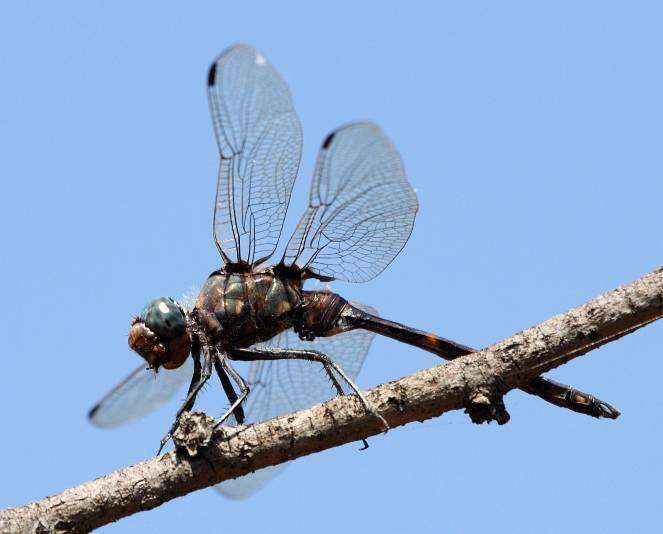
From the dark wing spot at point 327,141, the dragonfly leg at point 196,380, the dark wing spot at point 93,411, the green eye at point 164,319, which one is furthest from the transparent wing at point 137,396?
the dark wing spot at point 327,141

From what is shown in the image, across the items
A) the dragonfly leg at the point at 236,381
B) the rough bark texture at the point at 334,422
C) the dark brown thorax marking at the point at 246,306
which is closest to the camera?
the rough bark texture at the point at 334,422

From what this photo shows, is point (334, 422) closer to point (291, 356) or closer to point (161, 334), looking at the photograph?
point (291, 356)

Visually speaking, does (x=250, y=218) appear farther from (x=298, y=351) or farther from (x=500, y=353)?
(x=500, y=353)

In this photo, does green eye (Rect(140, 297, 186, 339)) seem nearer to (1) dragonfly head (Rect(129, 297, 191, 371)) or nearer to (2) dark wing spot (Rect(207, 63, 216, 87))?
(1) dragonfly head (Rect(129, 297, 191, 371))

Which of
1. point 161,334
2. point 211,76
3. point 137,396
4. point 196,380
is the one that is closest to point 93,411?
point 137,396

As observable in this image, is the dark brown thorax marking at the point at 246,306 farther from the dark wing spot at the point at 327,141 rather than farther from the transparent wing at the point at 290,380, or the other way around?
the dark wing spot at the point at 327,141

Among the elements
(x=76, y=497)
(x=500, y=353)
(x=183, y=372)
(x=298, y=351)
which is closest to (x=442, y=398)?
(x=500, y=353)
